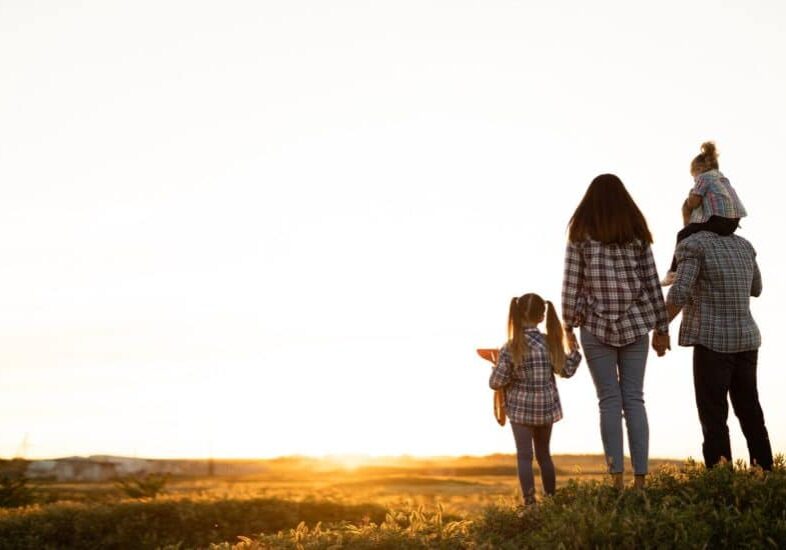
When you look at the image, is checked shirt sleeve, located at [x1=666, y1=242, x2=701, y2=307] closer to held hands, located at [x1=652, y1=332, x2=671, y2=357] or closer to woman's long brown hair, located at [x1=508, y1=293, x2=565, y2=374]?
held hands, located at [x1=652, y1=332, x2=671, y2=357]

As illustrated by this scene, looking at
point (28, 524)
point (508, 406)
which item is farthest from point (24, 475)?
point (508, 406)

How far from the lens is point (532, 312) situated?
30.7 ft

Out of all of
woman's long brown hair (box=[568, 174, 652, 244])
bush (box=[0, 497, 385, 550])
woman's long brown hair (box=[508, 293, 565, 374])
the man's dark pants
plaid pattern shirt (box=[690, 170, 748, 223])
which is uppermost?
plaid pattern shirt (box=[690, 170, 748, 223])

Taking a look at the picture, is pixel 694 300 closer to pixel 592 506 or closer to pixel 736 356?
pixel 736 356

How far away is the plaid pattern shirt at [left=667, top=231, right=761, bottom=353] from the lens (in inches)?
314

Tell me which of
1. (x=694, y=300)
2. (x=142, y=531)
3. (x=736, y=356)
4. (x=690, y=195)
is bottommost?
(x=142, y=531)

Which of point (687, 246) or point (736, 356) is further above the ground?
point (687, 246)

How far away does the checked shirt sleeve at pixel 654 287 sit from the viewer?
7754 millimetres

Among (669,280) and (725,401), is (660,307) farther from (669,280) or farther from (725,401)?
(725,401)

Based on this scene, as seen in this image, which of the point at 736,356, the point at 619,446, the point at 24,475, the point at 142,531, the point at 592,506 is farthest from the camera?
the point at 24,475

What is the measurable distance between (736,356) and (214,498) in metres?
8.14

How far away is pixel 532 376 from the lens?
9305mm

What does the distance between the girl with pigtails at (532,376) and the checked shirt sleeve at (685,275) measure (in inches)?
60.5

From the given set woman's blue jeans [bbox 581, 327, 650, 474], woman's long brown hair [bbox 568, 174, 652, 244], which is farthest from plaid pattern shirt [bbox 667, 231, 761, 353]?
woman's blue jeans [bbox 581, 327, 650, 474]
